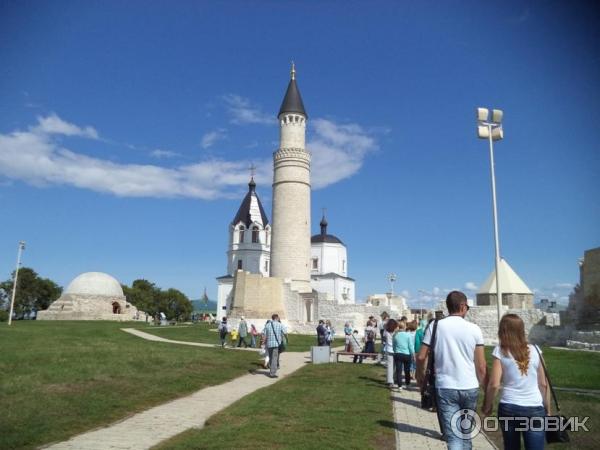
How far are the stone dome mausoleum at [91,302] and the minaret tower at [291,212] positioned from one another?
20.4 m

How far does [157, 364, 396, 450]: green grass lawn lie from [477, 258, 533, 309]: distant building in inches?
1307

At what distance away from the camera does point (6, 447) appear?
19.8 ft

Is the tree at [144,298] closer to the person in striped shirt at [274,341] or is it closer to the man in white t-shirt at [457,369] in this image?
the person in striped shirt at [274,341]

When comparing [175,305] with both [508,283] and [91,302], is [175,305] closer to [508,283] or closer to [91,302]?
[91,302]

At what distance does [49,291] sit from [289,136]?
42.0 meters

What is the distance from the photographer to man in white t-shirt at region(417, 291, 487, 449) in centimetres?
475

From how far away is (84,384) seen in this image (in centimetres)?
995

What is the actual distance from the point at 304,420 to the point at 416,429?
5.94 ft

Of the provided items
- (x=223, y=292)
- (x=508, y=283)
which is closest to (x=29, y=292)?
(x=223, y=292)

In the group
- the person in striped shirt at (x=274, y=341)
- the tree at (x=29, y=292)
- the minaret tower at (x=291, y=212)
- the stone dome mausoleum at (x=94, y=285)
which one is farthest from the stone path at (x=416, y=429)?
the tree at (x=29, y=292)

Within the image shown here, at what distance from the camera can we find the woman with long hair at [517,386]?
13.9ft

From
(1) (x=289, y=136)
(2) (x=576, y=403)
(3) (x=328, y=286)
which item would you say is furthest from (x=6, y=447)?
(3) (x=328, y=286)

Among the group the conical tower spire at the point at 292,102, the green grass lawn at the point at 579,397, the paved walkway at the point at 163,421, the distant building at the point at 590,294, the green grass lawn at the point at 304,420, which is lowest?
the paved walkway at the point at 163,421

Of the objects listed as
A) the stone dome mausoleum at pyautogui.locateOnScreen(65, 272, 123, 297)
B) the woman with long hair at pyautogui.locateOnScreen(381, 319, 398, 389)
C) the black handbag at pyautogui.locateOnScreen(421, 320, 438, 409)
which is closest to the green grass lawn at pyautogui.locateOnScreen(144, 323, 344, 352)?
the woman with long hair at pyautogui.locateOnScreen(381, 319, 398, 389)
